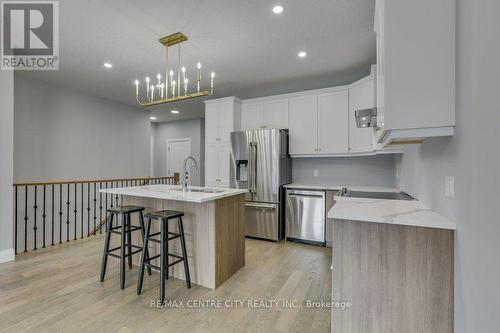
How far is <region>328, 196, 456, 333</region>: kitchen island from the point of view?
1283 mm

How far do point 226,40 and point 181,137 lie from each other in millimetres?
5225

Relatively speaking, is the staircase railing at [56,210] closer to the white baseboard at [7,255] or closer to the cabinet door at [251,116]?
the white baseboard at [7,255]

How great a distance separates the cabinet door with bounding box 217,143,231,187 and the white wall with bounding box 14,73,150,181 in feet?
→ 9.05

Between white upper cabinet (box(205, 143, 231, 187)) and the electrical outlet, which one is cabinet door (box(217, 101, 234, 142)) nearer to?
white upper cabinet (box(205, 143, 231, 187))

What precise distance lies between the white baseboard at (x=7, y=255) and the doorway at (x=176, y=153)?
471 centimetres

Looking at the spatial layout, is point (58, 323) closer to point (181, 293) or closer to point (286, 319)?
point (181, 293)

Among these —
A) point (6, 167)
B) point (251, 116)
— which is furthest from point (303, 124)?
point (6, 167)

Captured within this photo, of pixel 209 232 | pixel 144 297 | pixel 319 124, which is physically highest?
pixel 319 124

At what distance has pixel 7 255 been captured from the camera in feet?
9.74

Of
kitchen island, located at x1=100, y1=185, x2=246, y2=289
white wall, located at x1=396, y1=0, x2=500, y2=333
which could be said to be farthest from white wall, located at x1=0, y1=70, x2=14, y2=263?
white wall, located at x1=396, y1=0, x2=500, y2=333

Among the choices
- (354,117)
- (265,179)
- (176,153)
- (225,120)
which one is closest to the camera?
(354,117)

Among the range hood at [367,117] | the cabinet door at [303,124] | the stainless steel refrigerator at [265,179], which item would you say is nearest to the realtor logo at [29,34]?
the stainless steel refrigerator at [265,179]

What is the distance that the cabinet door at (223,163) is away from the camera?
443 centimetres

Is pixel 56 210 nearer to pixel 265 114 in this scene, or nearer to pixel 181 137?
pixel 181 137
